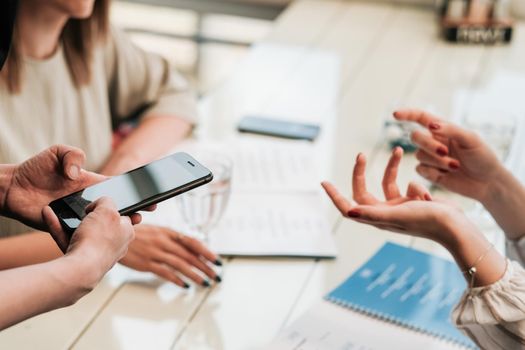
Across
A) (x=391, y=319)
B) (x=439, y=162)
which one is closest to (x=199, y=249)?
(x=391, y=319)

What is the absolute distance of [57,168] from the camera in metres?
0.97

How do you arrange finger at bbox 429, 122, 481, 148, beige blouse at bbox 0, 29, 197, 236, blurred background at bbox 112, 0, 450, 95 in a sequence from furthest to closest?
1. blurred background at bbox 112, 0, 450, 95
2. beige blouse at bbox 0, 29, 197, 236
3. finger at bbox 429, 122, 481, 148

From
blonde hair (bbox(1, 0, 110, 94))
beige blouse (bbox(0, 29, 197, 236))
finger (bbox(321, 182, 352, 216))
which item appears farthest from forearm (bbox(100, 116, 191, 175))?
finger (bbox(321, 182, 352, 216))

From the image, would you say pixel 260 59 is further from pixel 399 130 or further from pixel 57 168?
pixel 57 168

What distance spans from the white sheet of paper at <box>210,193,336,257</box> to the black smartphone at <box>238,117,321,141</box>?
23cm

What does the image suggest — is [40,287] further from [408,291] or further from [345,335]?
[408,291]

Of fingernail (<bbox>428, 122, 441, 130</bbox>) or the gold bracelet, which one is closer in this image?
the gold bracelet

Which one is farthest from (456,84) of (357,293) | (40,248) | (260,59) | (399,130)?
(40,248)

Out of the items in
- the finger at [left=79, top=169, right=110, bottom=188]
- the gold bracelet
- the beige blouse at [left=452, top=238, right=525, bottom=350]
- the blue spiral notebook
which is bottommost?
the blue spiral notebook

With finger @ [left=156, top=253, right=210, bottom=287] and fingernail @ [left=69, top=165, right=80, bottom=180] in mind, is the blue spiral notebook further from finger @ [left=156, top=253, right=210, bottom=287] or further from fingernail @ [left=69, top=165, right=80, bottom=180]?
fingernail @ [left=69, top=165, right=80, bottom=180]

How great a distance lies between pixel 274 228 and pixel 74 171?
41 cm

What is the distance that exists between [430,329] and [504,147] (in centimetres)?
48

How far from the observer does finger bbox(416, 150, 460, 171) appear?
1.21 meters

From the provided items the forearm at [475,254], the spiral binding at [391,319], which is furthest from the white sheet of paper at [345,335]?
the forearm at [475,254]
